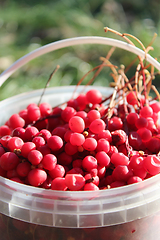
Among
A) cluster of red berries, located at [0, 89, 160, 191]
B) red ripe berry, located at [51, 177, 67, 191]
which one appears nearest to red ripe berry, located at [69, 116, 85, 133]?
cluster of red berries, located at [0, 89, 160, 191]

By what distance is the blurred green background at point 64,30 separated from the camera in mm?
1310

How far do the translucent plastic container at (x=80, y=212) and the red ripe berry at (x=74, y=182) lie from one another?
0.7 inches

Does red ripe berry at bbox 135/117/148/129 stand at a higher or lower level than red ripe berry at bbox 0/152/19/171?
higher

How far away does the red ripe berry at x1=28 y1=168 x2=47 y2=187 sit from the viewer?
39 cm

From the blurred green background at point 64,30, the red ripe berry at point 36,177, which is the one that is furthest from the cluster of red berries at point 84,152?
the blurred green background at point 64,30

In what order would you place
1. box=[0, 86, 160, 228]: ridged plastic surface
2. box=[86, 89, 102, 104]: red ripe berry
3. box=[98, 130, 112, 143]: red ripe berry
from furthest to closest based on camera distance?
box=[86, 89, 102, 104]: red ripe berry → box=[98, 130, 112, 143]: red ripe berry → box=[0, 86, 160, 228]: ridged plastic surface

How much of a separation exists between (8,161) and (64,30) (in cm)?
131

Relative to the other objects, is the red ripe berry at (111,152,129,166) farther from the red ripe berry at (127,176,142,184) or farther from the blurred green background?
the blurred green background

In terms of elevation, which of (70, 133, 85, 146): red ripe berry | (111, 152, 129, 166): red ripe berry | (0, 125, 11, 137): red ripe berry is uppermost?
(70, 133, 85, 146): red ripe berry

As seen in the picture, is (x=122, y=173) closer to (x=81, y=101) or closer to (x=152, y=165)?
(x=152, y=165)

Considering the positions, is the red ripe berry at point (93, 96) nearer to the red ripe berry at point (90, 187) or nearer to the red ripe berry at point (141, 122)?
the red ripe berry at point (141, 122)

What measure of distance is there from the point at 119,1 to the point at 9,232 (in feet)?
5.96

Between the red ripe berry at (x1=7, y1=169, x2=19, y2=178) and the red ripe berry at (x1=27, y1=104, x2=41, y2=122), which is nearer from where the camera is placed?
the red ripe berry at (x1=7, y1=169, x2=19, y2=178)

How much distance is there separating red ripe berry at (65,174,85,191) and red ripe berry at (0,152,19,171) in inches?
4.2
